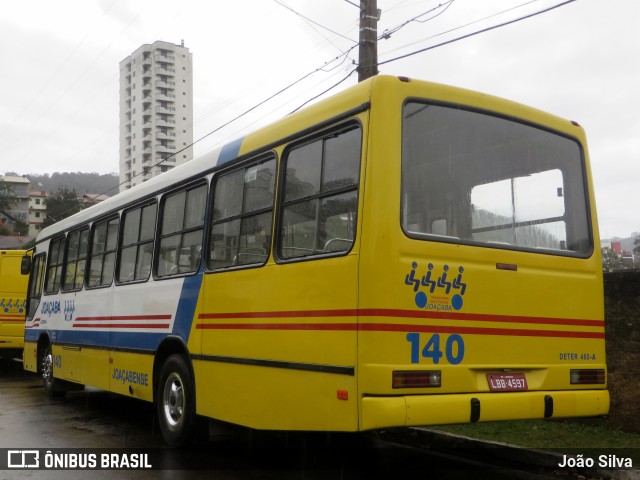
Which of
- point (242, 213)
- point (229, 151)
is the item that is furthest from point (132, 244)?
point (242, 213)

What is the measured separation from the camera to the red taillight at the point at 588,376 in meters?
5.88

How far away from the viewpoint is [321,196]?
5469 mm

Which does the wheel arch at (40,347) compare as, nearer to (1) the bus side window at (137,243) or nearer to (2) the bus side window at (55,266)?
(2) the bus side window at (55,266)

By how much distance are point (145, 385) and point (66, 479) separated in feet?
6.43

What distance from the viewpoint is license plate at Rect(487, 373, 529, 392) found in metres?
5.34

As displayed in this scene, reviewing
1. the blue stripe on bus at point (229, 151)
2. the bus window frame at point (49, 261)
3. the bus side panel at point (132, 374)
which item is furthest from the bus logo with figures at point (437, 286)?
the bus window frame at point (49, 261)

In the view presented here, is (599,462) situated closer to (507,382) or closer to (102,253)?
(507,382)

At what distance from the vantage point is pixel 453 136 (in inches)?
220

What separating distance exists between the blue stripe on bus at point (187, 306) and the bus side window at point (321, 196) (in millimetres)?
1617

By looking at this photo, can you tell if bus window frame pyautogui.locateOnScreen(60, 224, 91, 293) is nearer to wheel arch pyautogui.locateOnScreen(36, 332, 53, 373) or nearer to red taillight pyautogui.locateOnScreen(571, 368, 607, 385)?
wheel arch pyautogui.locateOnScreen(36, 332, 53, 373)

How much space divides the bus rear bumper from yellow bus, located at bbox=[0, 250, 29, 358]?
13.4 metres

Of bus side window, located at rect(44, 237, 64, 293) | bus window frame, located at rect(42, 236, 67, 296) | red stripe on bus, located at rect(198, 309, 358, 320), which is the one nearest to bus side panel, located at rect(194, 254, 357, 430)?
red stripe on bus, located at rect(198, 309, 358, 320)

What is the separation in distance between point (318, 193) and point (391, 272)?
3.27 feet

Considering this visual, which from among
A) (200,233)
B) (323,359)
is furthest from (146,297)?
(323,359)
